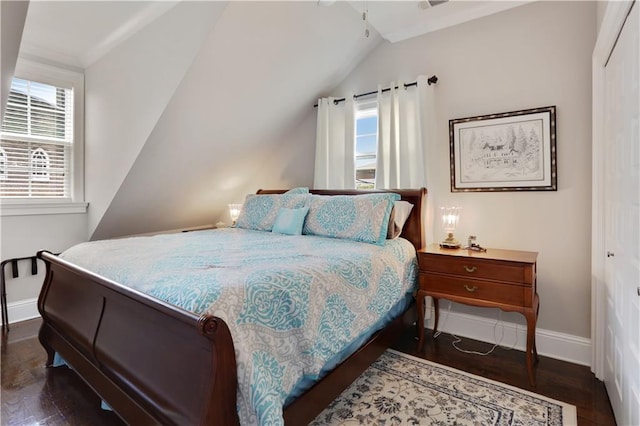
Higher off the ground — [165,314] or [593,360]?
[165,314]

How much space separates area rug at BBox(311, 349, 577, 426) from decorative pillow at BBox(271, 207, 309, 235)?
4.07 ft

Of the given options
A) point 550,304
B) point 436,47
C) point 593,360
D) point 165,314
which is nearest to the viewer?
point 165,314

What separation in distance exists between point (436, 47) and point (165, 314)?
2.96 m

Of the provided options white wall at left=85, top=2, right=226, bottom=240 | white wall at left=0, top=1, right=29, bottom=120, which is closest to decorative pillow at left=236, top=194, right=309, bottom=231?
white wall at left=85, top=2, right=226, bottom=240

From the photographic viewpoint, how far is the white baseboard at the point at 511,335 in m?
2.28

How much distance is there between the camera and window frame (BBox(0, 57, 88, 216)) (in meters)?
2.98

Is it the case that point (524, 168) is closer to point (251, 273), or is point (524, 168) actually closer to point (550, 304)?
point (550, 304)

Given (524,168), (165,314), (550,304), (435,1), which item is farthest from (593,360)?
(435,1)

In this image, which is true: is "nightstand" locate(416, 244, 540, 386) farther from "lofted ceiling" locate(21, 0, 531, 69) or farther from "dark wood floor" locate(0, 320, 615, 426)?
"lofted ceiling" locate(21, 0, 531, 69)

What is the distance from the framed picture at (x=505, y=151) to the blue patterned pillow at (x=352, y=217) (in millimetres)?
638

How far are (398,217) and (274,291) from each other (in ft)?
5.14

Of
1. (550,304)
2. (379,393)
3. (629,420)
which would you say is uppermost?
(550,304)

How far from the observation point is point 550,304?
242cm

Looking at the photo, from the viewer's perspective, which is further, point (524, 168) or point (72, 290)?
point (524, 168)
